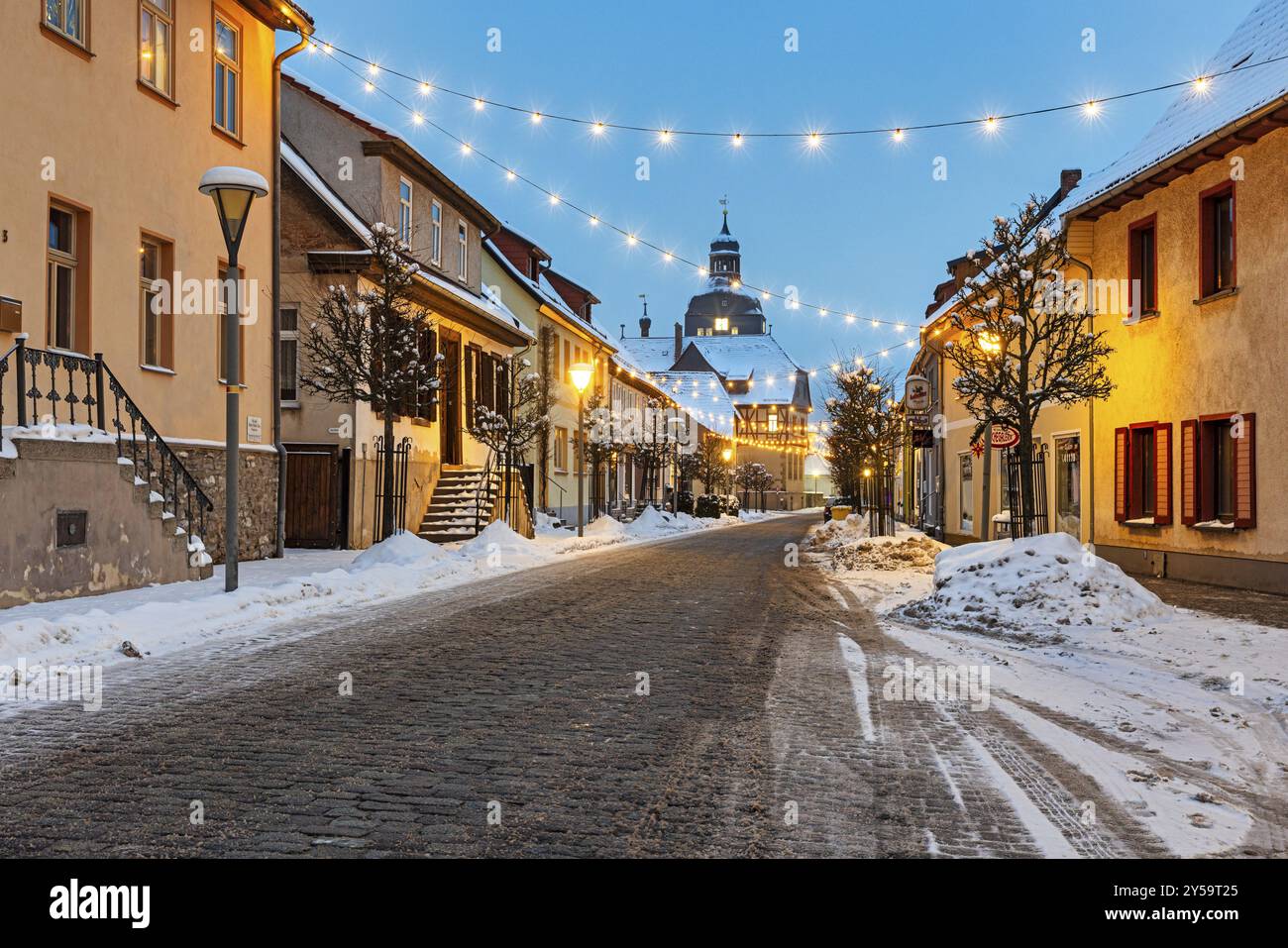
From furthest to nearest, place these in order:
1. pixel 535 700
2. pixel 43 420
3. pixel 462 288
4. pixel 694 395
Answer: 1. pixel 694 395
2. pixel 462 288
3. pixel 43 420
4. pixel 535 700

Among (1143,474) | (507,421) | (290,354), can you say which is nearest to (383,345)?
(290,354)

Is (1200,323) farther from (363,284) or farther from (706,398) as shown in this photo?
(706,398)

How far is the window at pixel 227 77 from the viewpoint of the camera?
17.0m

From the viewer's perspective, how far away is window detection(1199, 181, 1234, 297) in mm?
16750

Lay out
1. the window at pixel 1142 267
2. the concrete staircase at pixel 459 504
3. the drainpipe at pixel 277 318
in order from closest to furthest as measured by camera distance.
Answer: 1. the drainpipe at pixel 277 318
2. the window at pixel 1142 267
3. the concrete staircase at pixel 459 504

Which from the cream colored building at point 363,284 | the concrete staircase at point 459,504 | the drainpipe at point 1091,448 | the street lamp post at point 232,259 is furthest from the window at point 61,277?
the drainpipe at point 1091,448

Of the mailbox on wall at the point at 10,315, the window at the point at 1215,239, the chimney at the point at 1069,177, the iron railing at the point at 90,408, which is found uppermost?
the chimney at the point at 1069,177

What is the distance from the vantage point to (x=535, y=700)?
22.7ft

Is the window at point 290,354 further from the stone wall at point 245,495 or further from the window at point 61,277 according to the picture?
the window at point 61,277

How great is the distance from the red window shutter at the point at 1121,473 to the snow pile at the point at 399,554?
11.7m

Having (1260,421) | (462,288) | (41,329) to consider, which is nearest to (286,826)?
(41,329)

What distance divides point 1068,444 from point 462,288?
14848mm

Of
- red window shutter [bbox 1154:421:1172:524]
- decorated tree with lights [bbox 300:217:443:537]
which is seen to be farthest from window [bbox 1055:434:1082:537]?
decorated tree with lights [bbox 300:217:443:537]
